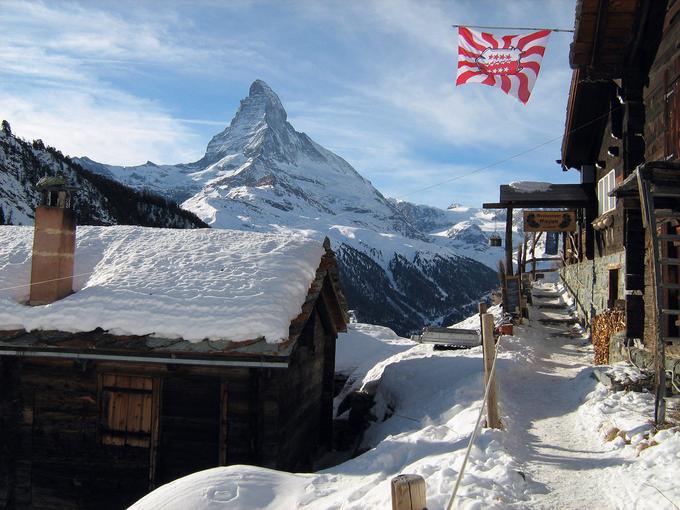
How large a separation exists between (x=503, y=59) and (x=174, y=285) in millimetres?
9102

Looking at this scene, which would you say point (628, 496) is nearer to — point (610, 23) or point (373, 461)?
point (373, 461)

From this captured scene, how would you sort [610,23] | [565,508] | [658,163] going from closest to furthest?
[565,508]
[658,163]
[610,23]

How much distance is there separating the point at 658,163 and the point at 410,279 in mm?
143234

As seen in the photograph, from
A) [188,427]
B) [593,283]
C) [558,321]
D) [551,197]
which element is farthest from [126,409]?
[558,321]

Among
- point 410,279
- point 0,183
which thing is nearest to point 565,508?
point 0,183

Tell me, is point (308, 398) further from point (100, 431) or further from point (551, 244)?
point (551, 244)

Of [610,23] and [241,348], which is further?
[610,23]

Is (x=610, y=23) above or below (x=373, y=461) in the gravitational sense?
above

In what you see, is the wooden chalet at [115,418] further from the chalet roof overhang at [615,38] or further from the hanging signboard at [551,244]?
the hanging signboard at [551,244]

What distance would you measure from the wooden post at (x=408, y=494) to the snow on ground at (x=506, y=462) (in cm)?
156

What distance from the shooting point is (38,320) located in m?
8.99

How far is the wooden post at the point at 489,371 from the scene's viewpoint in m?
7.88

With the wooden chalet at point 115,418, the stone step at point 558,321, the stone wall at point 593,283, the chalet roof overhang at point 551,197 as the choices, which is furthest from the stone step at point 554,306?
the wooden chalet at point 115,418

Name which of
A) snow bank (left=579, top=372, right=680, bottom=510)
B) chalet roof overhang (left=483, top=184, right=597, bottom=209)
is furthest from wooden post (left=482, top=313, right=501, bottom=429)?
chalet roof overhang (left=483, top=184, right=597, bottom=209)
